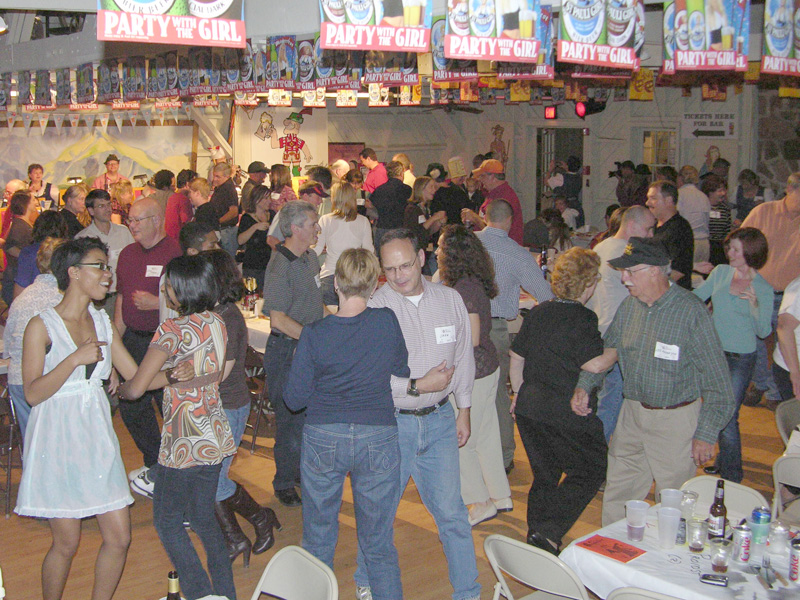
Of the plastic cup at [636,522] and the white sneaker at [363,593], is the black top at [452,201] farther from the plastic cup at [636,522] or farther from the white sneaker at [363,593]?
the plastic cup at [636,522]

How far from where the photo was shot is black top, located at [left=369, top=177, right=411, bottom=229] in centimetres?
955

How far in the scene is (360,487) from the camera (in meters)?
3.23

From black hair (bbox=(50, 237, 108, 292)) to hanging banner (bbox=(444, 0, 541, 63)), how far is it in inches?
85.3

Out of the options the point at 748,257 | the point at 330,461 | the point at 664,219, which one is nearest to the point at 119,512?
the point at 330,461

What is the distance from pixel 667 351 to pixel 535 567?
1.31 meters

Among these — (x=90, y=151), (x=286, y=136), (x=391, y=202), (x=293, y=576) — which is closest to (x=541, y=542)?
(x=293, y=576)

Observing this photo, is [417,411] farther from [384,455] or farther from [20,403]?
[20,403]

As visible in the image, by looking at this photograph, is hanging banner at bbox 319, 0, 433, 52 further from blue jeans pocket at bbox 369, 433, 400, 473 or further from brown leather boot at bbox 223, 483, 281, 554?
brown leather boot at bbox 223, 483, 281, 554

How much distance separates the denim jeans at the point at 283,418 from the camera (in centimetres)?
463

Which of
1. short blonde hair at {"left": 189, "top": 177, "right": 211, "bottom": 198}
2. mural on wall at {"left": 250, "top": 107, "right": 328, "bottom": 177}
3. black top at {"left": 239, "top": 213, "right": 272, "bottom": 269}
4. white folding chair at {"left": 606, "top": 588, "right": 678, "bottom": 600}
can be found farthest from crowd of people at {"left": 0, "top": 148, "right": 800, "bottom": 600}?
mural on wall at {"left": 250, "top": 107, "right": 328, "bottom": 177}

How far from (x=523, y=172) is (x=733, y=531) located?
14.8 meters

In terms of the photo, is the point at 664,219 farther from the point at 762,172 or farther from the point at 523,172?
the point at 523,172

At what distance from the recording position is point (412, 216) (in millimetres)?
9594

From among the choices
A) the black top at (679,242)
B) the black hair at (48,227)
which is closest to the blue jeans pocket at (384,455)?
the black hair at (48,227)
